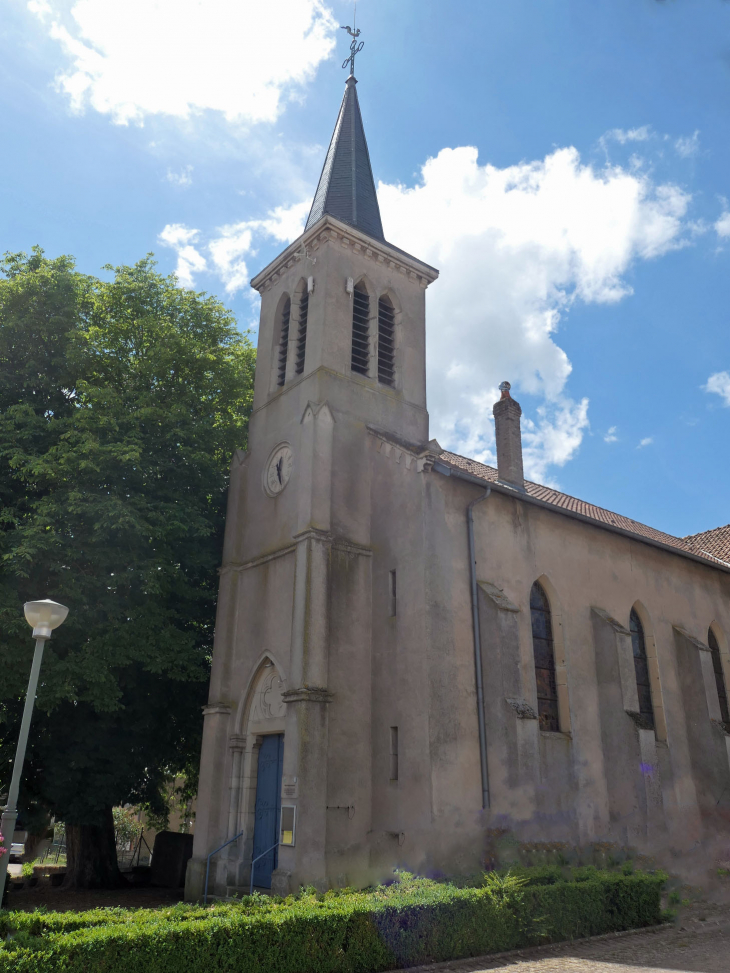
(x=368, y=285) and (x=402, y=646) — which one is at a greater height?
(x=368, y=285)

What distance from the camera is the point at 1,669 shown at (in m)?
15.7

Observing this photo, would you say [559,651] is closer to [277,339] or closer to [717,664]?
[717,664]

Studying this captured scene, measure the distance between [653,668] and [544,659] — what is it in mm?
4493

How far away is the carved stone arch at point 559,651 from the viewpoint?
17609mm

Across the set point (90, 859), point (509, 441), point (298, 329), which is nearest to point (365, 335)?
point (298, 329)

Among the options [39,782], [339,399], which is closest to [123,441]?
[339,399]

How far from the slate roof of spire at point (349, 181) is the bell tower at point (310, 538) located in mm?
81

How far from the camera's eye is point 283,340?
72.9 feet

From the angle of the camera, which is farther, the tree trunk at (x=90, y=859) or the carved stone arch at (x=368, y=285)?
the carved stone arch at (x=368, y=285)

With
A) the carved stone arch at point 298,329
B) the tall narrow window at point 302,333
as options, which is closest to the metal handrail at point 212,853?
the carved stone arch at point 298,329

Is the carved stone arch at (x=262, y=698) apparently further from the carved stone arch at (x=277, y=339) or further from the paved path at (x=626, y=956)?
the carved stone arch at (x=277, y=339)

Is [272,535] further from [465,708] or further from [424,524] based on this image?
[465,708]

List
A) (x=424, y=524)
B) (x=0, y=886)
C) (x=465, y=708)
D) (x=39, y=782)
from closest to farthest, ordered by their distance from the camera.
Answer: (x=0, y=886)
(x=465, y=708)
(x=424, y=524)
(x=39, y=782)

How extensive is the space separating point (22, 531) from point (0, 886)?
834 cm
